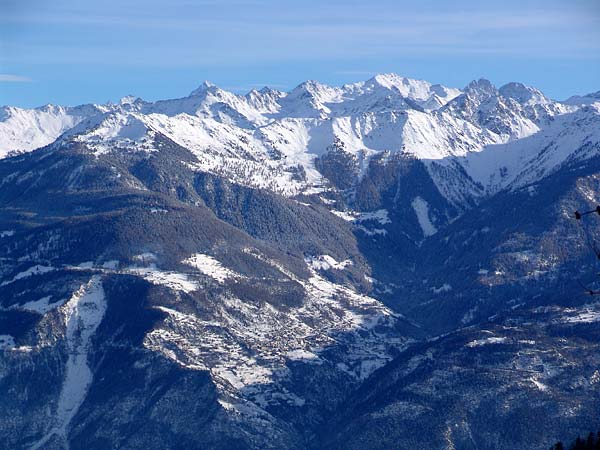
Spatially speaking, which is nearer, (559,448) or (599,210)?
(599,210)

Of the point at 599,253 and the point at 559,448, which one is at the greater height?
the point at 599,253

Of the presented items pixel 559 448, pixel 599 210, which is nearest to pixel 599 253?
pixel 599 210

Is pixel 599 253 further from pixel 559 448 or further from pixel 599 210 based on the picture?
pixel 559 448

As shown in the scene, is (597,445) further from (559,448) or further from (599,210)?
(599,210)

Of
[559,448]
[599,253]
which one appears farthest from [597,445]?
[599,253]

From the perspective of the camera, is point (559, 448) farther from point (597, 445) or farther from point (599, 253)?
point (599, 253)

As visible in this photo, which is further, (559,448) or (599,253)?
(559,448)
